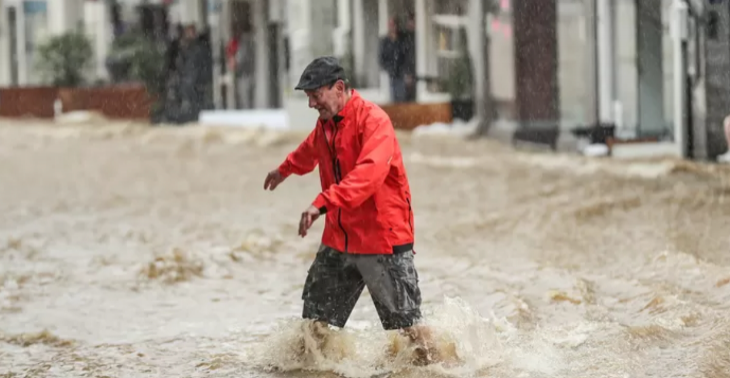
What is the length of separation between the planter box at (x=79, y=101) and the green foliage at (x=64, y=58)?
6.37ft

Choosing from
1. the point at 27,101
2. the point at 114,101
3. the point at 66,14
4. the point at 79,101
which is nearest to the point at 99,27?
the point at 66,14

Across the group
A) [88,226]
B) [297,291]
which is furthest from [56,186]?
[297,291]

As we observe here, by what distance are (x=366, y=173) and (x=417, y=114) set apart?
16431 mm

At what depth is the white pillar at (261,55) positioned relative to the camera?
32031 millimetres

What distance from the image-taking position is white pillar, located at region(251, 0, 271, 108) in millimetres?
32031

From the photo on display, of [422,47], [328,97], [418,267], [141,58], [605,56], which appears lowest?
[418,267]

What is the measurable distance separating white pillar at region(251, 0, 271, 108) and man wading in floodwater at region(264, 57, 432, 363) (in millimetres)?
26698

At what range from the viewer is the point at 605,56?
17.4 m

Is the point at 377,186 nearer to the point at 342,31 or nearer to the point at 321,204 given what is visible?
the point at 321,204

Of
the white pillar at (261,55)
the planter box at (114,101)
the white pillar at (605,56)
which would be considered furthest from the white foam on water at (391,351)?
the white pillar at (261,55)

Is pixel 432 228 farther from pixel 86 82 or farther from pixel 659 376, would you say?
pixel 86 82

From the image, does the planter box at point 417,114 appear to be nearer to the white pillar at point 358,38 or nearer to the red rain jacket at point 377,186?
the white pillar at point 358,38

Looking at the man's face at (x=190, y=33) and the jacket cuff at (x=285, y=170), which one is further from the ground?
the man's face at (x=190, y=33)

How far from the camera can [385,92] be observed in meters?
23.6
